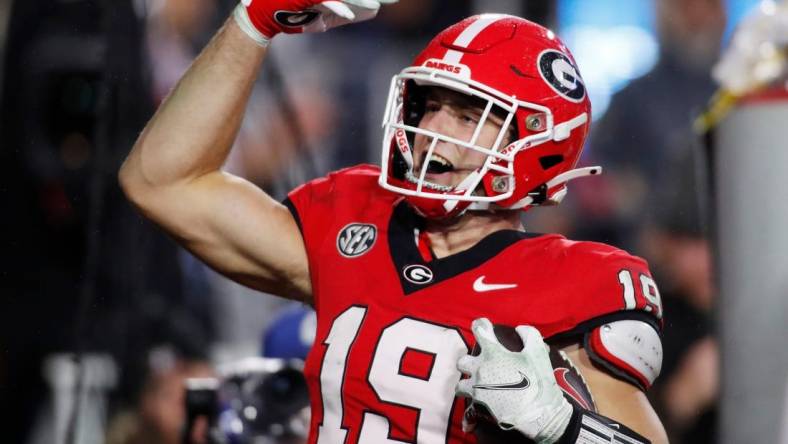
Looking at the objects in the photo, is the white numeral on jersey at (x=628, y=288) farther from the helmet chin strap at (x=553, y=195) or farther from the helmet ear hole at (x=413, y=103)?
the helmet ear hole at (x=413, y=103)

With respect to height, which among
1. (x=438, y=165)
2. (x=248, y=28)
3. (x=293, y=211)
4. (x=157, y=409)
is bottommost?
(x=157, y=409)

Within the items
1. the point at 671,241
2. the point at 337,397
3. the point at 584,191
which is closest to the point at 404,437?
the point at 337,397

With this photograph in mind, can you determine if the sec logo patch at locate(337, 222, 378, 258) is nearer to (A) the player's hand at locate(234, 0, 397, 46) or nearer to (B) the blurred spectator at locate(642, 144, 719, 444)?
(A) the player's hand at locate(234, 0, 397, 46)

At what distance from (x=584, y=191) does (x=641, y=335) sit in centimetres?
340

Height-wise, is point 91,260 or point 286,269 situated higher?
point 286,269

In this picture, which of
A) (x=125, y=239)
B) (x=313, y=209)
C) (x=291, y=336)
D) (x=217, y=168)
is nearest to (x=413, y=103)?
(x=313, y=209)

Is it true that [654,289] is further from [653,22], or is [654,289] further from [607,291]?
[653,22]

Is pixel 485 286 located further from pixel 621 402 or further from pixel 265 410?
pixel 265 410

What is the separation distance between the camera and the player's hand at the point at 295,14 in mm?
2031

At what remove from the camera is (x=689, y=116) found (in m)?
5.47

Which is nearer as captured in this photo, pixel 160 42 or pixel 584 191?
pixel 160 42

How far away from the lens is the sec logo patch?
6.98 feet

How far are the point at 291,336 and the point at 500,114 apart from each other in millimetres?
1310

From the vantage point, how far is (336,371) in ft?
6.61
